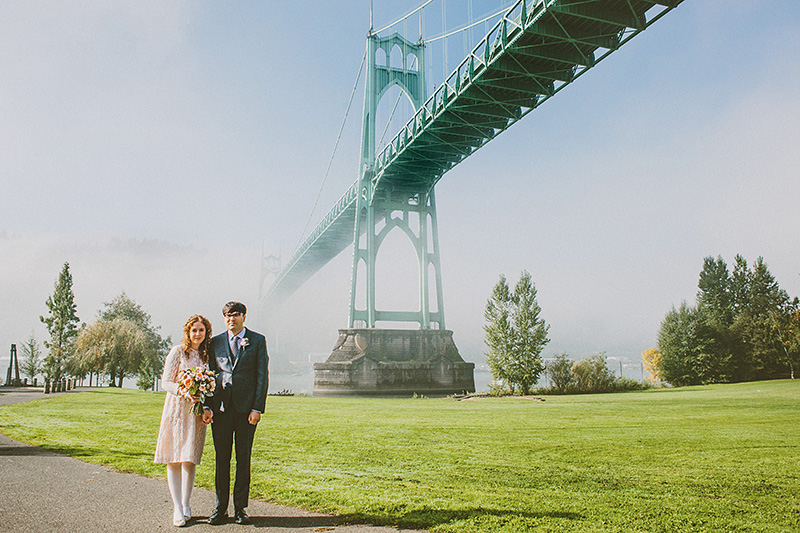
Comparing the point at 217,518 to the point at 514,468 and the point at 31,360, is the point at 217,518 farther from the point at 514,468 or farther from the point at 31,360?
the point at 31,360

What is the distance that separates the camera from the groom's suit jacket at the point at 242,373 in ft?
14.9

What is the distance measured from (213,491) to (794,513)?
5286 millimetres

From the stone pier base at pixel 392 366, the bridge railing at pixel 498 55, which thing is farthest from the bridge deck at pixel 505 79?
the stone pier base at pixel 392 366

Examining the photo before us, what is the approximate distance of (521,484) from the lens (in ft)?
18.6

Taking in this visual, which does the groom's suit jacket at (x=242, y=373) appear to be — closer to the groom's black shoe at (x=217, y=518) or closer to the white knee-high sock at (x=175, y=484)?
the white knee-high sock at (x=175, y=484)

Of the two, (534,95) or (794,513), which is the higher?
(534,95)

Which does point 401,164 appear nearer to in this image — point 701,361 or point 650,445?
point 701,361

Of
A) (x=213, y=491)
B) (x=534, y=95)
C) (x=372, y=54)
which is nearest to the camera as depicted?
(x=213, y=491)

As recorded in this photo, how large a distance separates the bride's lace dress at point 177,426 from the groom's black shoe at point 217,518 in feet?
1.44

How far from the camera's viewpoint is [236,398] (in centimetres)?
454

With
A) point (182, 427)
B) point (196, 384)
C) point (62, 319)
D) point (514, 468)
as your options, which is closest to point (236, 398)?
point (196, 384)

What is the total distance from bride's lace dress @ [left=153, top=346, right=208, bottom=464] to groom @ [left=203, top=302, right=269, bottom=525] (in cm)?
15

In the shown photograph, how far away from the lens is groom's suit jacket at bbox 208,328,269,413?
4551mm

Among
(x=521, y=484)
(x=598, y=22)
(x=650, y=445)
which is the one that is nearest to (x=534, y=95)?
(x=598, y=22)
